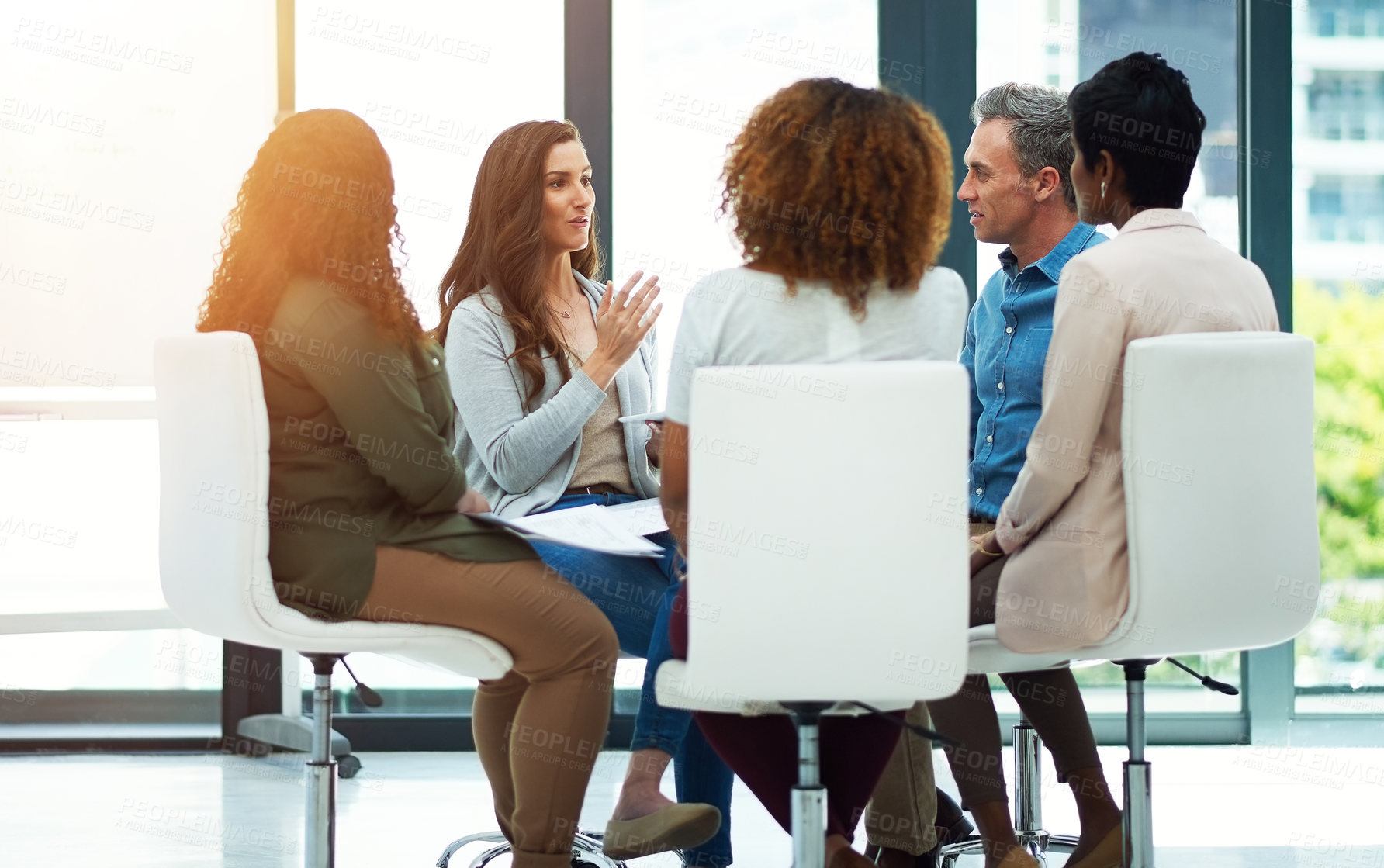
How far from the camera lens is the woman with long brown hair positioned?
6.66 feet

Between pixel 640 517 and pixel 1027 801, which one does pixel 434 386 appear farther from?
pixel 1027 801

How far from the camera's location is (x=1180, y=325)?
1717mm

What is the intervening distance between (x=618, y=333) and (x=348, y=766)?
5.06ft

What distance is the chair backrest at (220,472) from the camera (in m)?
1.61

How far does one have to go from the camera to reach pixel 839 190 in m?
1.58

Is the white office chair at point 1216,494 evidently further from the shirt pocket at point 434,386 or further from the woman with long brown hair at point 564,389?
the shirt pocket at point 434,386

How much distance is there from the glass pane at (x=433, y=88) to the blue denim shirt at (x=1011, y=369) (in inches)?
62.7

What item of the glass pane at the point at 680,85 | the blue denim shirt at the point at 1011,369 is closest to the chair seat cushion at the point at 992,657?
the blue denim shirt at the point at 1011,369

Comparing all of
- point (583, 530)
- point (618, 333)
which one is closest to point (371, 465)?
point (583, 530)

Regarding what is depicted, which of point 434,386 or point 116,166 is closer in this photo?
point 434,386

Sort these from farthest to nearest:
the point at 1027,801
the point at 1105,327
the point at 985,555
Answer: the point at 1027,801 → the point at 985,555 → the point at 1105,327

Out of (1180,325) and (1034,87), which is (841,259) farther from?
(1034,87)

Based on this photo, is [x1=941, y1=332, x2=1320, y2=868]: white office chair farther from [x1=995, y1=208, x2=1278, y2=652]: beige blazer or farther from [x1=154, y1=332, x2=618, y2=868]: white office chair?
[x1=154, y1=332, x2=618, y2=868]: white office chair

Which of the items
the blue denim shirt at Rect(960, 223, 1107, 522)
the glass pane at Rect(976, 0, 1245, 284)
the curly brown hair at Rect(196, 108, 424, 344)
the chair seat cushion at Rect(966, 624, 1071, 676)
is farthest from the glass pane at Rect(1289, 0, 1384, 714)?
the curly brown hair at Rect(196, 108, 424, 344)
